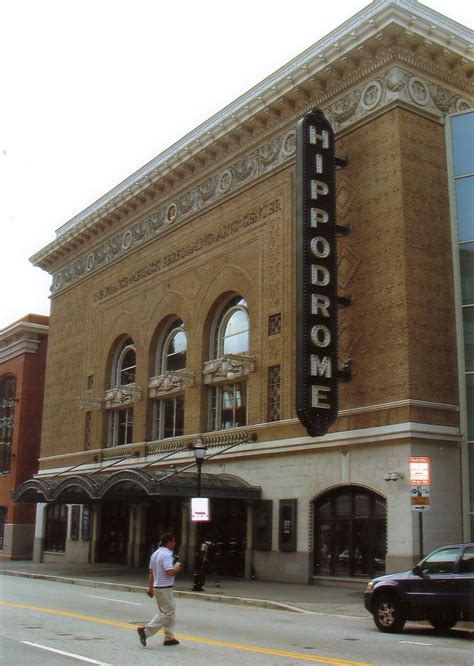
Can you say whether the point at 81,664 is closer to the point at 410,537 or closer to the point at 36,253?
the point at 410,537

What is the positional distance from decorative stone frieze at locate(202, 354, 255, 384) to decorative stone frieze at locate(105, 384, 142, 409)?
5.82 metres

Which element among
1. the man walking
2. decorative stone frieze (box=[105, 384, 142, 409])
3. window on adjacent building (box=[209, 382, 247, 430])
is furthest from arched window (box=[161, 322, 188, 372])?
the man walking

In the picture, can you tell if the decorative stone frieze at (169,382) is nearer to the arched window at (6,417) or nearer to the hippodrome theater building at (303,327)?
the hippodrome theater building at (303,327)

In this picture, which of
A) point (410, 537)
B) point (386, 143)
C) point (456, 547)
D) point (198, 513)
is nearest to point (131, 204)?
point (386, 143)

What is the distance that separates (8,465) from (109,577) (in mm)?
25489

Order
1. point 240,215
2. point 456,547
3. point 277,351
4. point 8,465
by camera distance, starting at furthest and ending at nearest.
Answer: point 8,465
point 240,215
point 277,351
point 456,547

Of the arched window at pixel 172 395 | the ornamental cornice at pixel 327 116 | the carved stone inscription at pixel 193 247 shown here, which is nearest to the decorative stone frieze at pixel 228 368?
the arched window at pixel 172 395

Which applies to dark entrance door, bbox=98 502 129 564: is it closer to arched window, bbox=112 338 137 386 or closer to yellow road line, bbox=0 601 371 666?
arched window, bbox=112 338 137 386

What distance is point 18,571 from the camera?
121ft

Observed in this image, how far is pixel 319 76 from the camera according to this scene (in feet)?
98.5

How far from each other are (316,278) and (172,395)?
41.2 ft

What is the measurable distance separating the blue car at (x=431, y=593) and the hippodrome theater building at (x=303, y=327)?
26.4 ft

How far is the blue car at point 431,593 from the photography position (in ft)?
49.9

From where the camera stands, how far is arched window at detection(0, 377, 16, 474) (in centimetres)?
5625
